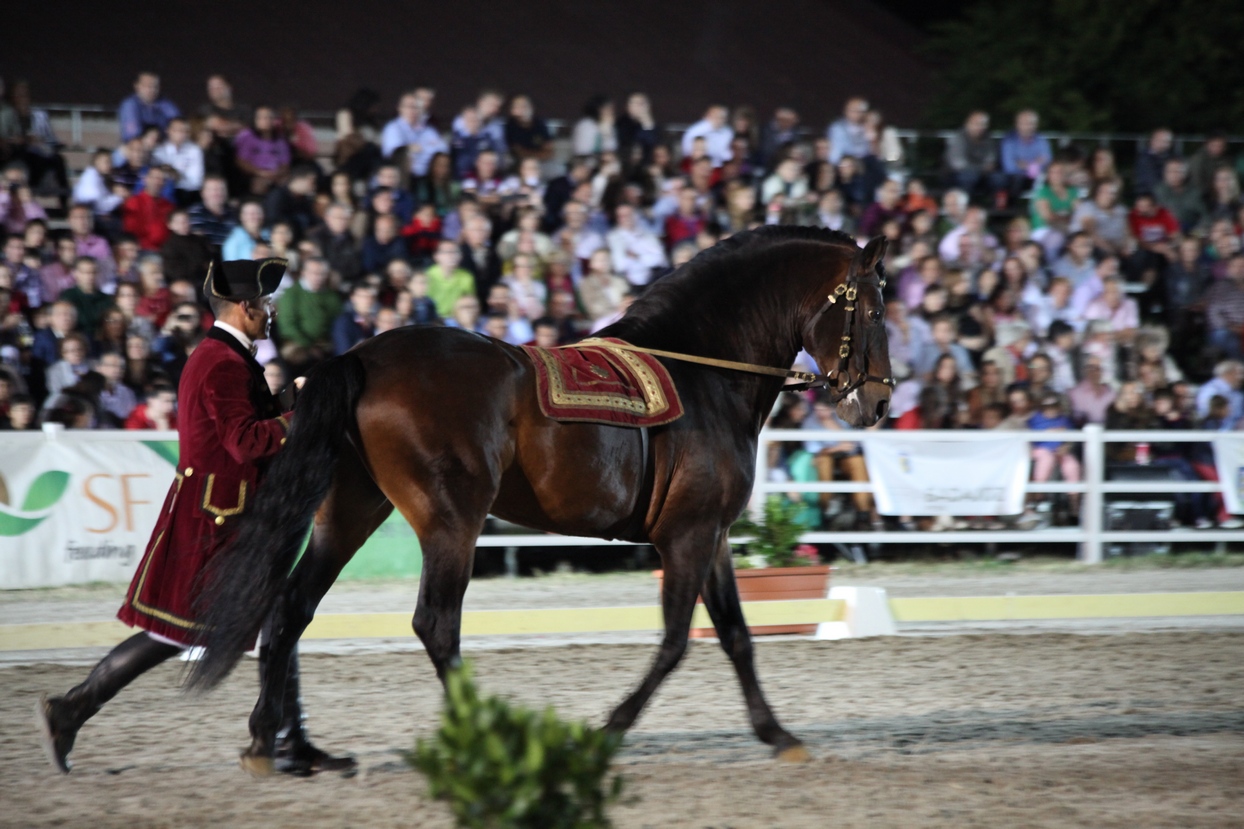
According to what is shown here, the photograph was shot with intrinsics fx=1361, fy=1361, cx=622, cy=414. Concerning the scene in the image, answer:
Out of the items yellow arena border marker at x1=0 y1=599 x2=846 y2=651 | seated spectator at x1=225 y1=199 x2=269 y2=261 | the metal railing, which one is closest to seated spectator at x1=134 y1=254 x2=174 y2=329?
seated spectator at x1=225 y1=199 x2=269 y2=261

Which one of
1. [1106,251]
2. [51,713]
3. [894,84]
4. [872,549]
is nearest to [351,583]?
[872,549]

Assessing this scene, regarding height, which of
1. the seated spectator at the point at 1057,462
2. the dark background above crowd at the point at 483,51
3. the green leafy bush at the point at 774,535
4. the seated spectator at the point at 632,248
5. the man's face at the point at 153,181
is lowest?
the green leafy bush at the point at 774,535

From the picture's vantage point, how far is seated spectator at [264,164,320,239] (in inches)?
419

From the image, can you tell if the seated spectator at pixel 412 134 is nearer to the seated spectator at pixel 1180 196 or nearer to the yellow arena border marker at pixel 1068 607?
the yellow arena border marker at pixel 1068 607

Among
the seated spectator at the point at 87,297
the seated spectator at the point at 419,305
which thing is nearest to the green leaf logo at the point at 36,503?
the seated spectator at the point at 87,297

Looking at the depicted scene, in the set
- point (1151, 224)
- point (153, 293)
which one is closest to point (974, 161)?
point (1151, 224)

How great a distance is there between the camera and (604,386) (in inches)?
190

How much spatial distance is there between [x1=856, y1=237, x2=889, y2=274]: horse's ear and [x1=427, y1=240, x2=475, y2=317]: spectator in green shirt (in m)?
5.56

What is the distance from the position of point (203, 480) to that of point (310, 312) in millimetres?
5347

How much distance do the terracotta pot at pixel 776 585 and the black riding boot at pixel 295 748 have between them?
3094 millimetres

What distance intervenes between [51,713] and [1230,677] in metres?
5.27

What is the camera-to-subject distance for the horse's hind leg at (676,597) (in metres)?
4.91

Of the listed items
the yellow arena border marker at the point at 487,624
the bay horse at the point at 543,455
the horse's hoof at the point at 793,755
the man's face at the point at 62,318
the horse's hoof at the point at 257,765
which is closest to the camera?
the bay horse at the point at 543,455

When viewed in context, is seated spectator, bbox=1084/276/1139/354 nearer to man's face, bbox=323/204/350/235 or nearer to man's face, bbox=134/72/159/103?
man's face, bbox=323/204/350/235
